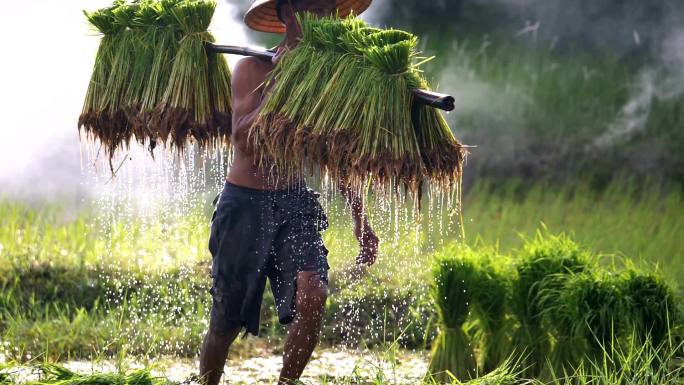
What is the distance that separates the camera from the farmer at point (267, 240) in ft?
16.0

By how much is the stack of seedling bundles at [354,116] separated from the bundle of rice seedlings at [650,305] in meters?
1.43

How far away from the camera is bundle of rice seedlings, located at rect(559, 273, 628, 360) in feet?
18.2

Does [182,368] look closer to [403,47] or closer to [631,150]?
[403,47]

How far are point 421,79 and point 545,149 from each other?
242 inches

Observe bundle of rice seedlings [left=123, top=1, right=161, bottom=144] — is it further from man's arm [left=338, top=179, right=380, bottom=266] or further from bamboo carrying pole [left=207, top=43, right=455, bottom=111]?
man's arm [left=338, top=179, right=380, bottom=266]

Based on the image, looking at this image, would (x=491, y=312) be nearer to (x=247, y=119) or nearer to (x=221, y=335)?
(x=221, y=335)

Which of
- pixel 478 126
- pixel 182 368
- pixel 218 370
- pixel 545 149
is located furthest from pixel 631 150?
pixel 218 370

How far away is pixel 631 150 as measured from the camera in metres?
10.3

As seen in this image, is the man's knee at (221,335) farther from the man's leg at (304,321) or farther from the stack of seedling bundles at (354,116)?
the stack of seedling bundles at (354,116)

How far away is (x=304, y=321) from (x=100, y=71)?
1498 millimetres

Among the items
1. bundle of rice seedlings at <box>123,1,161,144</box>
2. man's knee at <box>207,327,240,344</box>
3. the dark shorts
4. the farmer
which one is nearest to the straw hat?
the farmer

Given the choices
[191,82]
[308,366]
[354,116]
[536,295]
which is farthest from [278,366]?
[354,116]

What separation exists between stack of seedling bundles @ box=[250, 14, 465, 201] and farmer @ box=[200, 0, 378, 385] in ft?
0.64

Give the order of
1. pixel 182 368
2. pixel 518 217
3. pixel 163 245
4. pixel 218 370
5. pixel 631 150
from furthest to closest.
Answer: pixel 631 150, pixel 518 217, pixel 163 245, pixel 182 368, pixel 218 370
